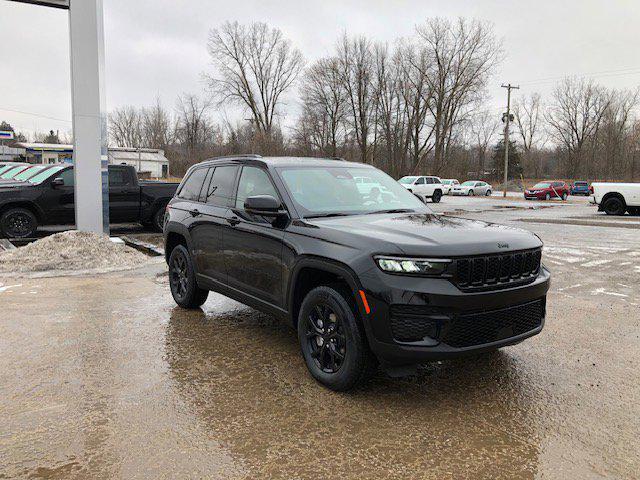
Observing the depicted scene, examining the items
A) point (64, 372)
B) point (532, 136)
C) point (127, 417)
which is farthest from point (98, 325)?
point (532, 136)

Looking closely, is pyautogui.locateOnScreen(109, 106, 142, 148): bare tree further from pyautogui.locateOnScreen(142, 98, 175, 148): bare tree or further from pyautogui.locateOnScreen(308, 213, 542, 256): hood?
pyautogui.locateOnScreen(308, 213, 542, 256): hood

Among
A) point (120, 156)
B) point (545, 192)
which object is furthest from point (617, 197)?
point (120, 156)

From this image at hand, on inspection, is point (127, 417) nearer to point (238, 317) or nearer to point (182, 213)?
point (238, 317)

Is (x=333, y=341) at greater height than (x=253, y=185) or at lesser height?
lesser

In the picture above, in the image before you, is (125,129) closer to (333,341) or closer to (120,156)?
(120,156)

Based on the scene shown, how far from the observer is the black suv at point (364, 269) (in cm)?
331

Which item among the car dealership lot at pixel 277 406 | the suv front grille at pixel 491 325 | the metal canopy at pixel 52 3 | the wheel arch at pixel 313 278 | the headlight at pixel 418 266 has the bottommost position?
the car dealership lot at pixel 277 406

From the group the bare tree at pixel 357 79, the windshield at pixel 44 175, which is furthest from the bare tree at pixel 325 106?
the windshield at pixel 44 175

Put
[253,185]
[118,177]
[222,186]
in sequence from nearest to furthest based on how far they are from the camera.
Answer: [253,185] → [222,186] → [118,177]

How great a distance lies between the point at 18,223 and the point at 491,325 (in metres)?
11.6

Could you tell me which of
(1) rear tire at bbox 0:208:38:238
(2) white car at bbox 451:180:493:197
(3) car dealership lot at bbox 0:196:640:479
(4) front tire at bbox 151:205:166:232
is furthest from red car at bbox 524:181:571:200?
(3) car dealership lot at bbox 0:196:640:479

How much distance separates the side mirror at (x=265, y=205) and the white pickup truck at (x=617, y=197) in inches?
814

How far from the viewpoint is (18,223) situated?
38.6ft

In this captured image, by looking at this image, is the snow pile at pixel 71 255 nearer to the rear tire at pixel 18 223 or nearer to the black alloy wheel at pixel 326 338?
the rear tire at pixel 18 223
